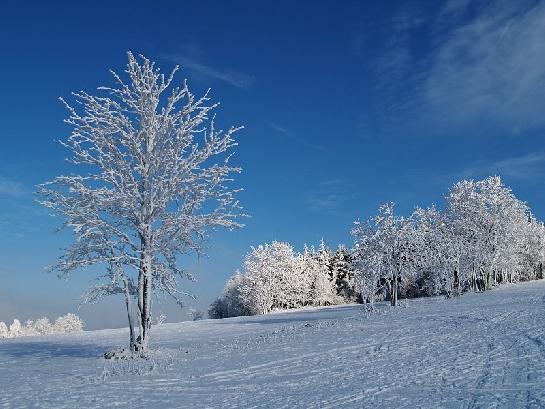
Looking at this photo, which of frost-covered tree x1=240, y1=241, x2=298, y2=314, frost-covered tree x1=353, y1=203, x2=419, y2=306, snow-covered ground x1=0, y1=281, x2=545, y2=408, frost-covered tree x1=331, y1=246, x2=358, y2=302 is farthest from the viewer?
frost-covered tree x1=331, y1=246, x2=358, y2=302

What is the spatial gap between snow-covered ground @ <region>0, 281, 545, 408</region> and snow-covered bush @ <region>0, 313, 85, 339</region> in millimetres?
76348

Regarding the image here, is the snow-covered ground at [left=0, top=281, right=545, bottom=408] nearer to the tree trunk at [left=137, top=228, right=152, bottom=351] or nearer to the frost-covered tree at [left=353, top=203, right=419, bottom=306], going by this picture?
the tree trunk at [left=137, top=228, right=152, bottom=351]

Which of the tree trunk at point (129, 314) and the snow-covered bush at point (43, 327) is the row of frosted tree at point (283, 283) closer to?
the snow-covered bush at point (43, 327)

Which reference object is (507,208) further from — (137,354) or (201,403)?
(201,403)

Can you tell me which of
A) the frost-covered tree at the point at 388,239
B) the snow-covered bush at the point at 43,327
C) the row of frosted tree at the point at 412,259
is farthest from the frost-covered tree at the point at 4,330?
the frost-covered tree at the point at 388,239

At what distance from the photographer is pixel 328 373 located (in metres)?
13.9

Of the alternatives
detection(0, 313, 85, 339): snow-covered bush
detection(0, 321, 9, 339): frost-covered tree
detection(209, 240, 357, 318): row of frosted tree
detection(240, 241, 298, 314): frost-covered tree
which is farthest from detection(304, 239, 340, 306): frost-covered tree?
detection(0, 321, 9, 339): frost-covered tree

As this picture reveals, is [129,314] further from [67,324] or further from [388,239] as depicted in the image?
[67,324]

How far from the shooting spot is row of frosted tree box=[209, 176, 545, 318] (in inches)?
1768

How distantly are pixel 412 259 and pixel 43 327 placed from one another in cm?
7376

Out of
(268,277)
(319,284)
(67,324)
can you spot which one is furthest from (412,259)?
(67,324)

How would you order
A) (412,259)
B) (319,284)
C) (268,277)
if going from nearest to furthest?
(412,259) → (268,277) → (319,284)

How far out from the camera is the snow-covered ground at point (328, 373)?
10.6 meters

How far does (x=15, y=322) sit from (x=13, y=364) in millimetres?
86063
